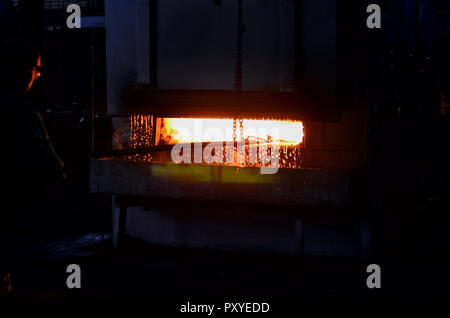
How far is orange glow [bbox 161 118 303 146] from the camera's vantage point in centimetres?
841

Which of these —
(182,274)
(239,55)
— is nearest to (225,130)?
(239,55)

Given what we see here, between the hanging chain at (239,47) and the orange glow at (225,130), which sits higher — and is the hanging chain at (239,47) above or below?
above

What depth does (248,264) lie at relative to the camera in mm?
7777

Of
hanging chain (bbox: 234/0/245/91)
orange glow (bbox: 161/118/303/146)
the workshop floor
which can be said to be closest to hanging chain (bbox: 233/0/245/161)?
hanging chain (bbox: 234/0/245/91)

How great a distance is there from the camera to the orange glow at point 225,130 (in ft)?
27.6

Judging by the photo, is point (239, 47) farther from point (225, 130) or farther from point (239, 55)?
point (225, 130)

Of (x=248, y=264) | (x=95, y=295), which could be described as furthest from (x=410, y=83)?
(x=95, y=295)

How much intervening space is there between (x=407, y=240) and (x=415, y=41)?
276 centimetres

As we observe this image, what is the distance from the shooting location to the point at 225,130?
8.70 m

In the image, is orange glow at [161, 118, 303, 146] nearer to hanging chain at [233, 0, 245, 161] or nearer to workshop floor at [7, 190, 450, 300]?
hanging chain at [233, 0, 245, 161]

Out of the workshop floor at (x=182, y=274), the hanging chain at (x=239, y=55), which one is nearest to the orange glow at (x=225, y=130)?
the hanging chain at (x=239, y=55)

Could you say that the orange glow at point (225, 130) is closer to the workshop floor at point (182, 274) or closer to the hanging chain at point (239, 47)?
the hanging chain at point (239, 47)
